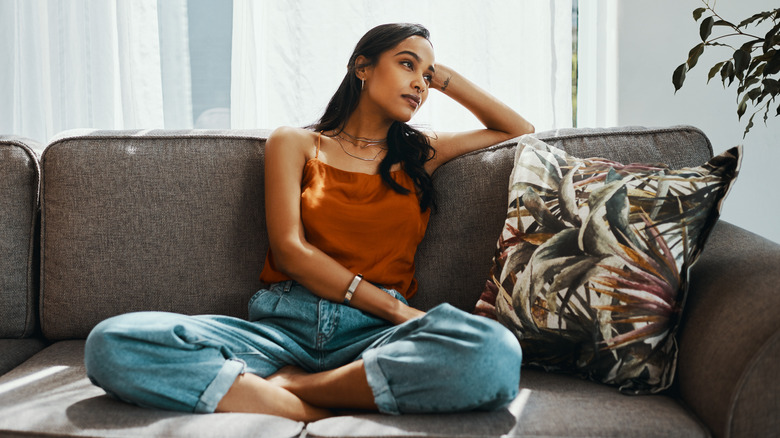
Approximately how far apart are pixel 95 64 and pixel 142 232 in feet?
3.24

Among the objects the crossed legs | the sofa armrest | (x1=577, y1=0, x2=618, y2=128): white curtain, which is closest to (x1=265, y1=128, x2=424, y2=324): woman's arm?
the crossed legs

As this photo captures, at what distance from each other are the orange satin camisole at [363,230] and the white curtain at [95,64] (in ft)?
3.24

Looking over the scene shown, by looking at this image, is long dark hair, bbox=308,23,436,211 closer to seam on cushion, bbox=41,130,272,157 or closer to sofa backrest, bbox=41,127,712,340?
sofa backrest, bbox=41,127,712,340

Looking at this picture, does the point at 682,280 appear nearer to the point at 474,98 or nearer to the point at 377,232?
the point at 377,232

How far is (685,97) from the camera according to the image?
80.5 inches

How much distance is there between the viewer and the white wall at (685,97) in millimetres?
2020

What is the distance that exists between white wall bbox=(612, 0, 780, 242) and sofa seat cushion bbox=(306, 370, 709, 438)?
125 centimetres

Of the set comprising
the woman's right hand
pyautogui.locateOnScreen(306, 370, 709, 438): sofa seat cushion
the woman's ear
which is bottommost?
pyautogui.locateOnScreen(306, 370, 709, 438): sofa seat cushion

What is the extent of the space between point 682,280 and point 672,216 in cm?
12

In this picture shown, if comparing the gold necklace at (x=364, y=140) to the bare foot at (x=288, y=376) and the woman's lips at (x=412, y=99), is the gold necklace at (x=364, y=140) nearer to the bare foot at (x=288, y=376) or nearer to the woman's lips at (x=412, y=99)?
the woman's lips at (x=412, y=99)

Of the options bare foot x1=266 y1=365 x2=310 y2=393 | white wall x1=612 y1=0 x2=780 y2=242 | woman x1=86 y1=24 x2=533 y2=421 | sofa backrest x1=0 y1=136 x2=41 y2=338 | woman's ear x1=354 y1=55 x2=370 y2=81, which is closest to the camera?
woman x1=86 y1=24 x2=533 y2=421

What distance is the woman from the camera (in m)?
1.04

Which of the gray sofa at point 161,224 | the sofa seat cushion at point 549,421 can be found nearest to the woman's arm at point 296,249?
the gray sofa at point 161,224

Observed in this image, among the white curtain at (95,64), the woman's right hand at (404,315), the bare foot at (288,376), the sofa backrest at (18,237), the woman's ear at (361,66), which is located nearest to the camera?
the bare foot at (288,376)
